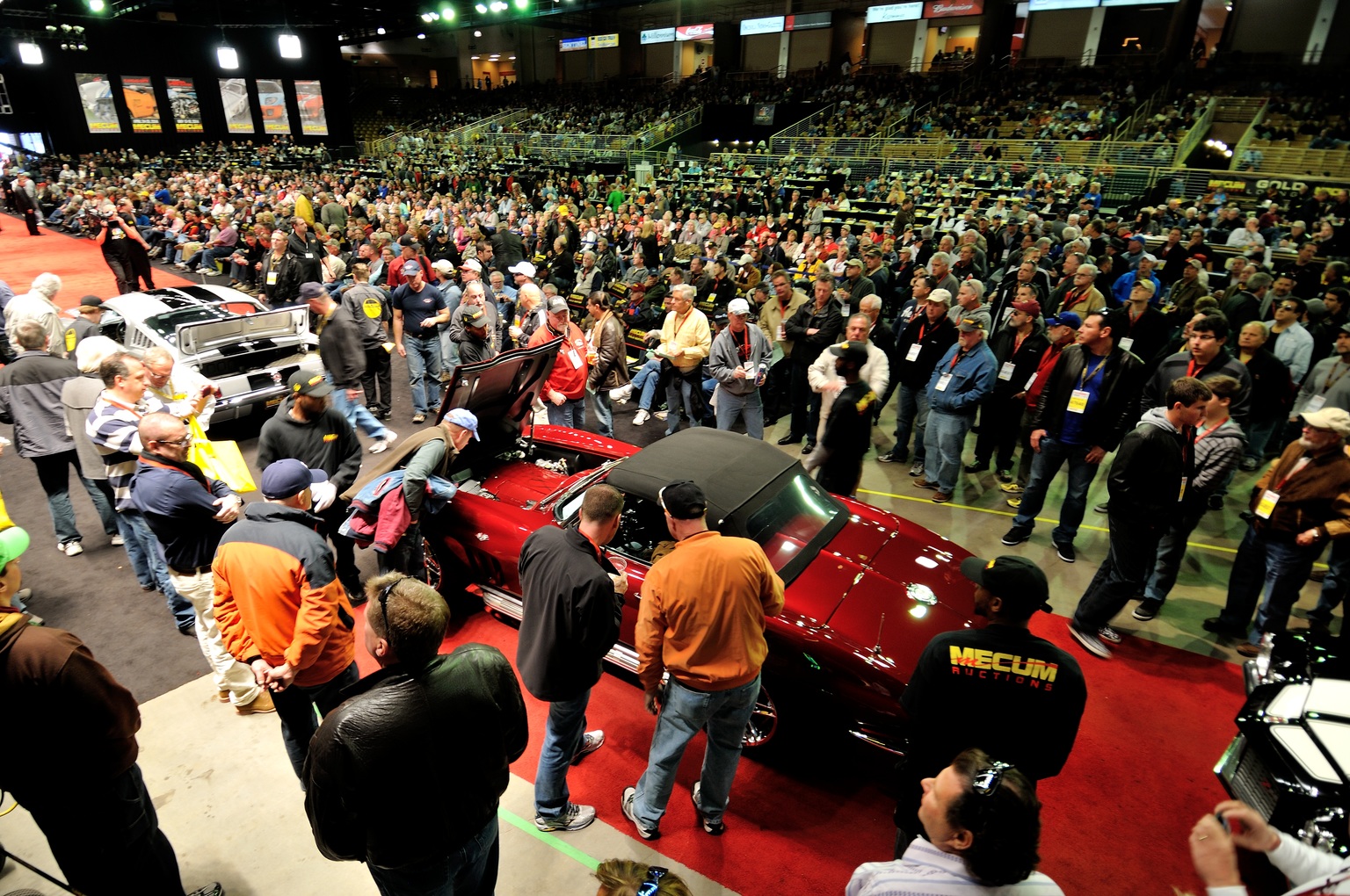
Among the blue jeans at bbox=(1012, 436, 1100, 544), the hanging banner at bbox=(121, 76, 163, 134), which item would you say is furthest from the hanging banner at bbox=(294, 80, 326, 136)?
the blue jeans at bbox=(1012, 436, 1100, 544)

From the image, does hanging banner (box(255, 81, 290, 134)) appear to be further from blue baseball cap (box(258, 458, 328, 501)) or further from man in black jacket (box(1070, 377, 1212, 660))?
man in black jacket (box(1070, 377, 1212, 660))

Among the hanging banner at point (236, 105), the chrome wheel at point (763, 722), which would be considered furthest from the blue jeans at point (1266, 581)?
the hanging banner at point (236, 105)

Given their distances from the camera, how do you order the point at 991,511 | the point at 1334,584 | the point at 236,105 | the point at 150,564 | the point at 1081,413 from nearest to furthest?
the point at 1334,584 < the point at 150,564 < the point at 1081,413 < the point at 991,511 < the point at 236,105

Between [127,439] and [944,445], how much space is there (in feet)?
21.2

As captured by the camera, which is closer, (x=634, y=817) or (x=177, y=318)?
(x=634, y=817)

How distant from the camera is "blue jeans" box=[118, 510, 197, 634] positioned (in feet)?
15.3

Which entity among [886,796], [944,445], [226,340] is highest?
[226,340]

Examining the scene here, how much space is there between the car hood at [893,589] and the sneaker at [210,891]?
301cm

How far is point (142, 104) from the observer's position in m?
34.6

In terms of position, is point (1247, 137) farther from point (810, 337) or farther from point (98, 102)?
point (98, 102)

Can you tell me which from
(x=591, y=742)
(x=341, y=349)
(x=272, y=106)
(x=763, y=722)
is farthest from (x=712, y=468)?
(x=272, y=106)

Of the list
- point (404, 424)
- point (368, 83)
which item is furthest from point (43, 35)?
point (404, 424)

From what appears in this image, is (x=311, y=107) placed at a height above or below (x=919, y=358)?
above

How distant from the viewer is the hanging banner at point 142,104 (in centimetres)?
3406
